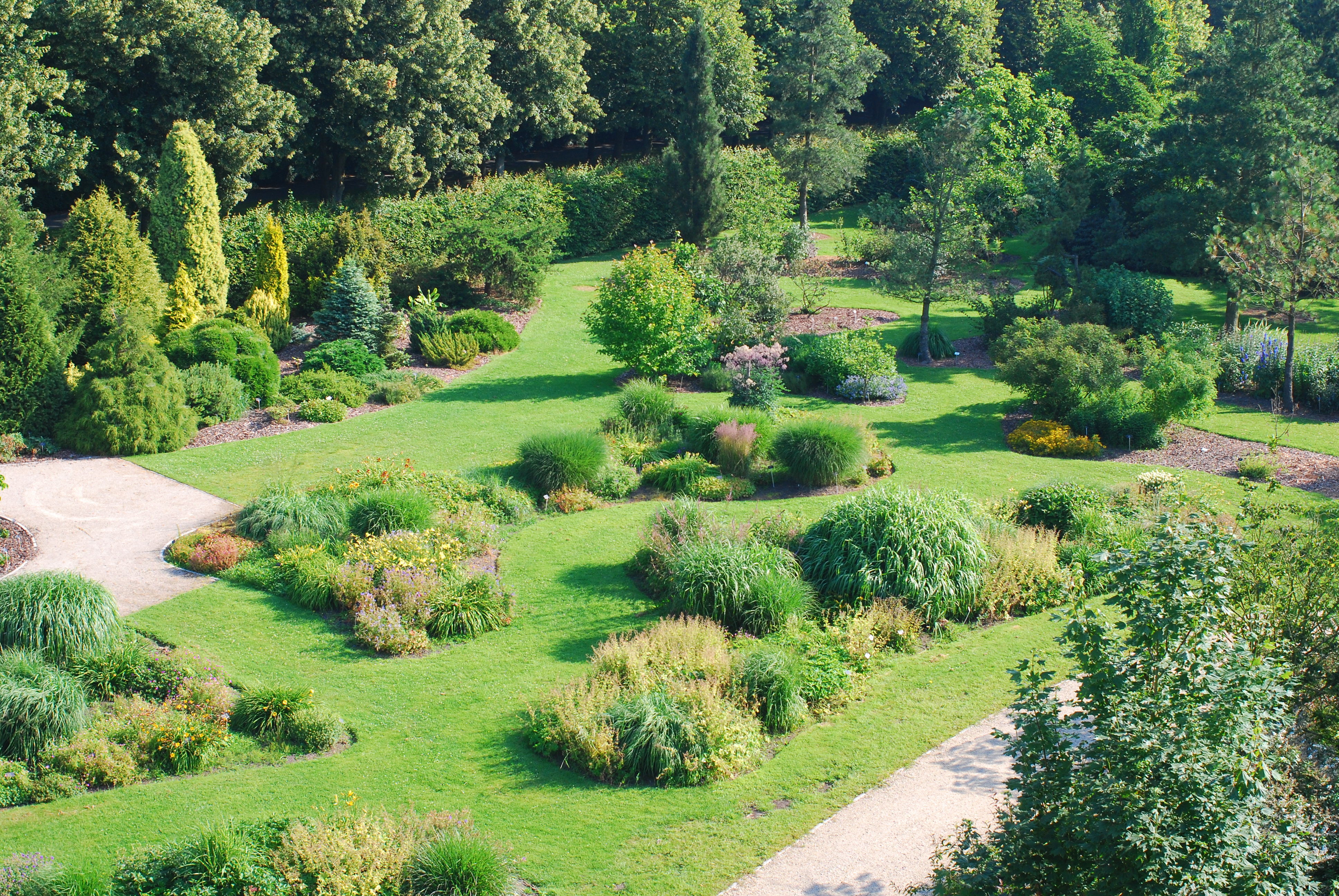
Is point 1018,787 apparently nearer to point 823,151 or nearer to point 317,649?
point 317,649

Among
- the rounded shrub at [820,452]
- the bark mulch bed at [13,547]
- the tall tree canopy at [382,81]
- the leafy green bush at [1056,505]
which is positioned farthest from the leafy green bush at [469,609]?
the tall tree canopy at [382,81]

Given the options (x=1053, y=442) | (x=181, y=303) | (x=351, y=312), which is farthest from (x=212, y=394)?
(x=1053, y=442)

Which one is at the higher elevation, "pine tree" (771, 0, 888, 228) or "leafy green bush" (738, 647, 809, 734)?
"pine tree" (771, 0, 888, 228)

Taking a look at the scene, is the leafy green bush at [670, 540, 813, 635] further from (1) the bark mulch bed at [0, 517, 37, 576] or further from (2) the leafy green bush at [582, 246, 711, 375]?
(2) the leafy green bush at [582, 246, 711, 375]

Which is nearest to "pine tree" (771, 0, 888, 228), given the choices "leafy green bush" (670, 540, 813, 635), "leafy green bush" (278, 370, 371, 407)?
"leafy green bush" (278, 370, 371, 407)

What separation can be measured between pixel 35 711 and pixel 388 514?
4916mm

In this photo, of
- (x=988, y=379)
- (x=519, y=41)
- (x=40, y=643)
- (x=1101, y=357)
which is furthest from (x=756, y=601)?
(x=519, y=41)

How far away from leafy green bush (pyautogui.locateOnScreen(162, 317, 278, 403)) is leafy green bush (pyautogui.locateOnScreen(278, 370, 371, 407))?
31 centimetres

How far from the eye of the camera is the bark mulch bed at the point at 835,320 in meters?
25.1

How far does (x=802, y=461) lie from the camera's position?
1571 centimetres

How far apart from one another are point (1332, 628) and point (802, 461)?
8.76m

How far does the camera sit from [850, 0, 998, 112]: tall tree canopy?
49.7 meters

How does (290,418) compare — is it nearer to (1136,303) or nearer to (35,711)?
(35,711)

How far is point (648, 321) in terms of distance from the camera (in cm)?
2009
